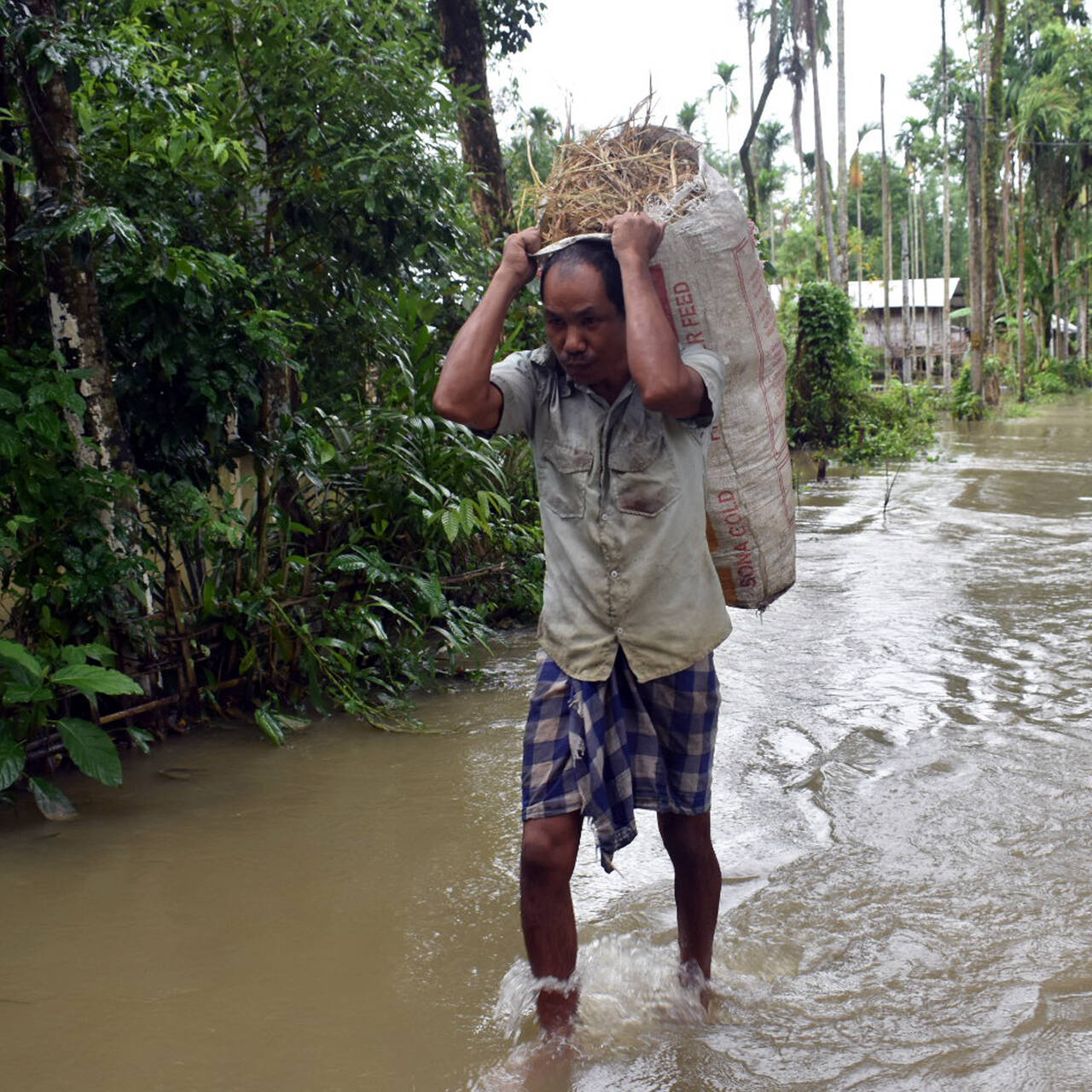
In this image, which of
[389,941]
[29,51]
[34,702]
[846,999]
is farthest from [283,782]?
[29,51]

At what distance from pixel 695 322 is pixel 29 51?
7.15ft

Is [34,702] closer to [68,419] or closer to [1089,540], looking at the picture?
[68,419]

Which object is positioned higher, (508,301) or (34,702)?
(508,301)

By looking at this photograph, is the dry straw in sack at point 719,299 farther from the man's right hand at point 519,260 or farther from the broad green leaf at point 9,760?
the broad green leaf at point 9,760

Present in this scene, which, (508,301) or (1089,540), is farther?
(1089,540)

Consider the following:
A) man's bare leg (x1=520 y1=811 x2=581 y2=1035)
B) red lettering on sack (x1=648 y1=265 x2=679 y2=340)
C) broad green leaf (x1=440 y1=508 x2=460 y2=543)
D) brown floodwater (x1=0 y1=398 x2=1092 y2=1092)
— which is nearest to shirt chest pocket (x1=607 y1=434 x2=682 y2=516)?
red lettering on sack (x1=648 y1=265 x2=679 y2=340)

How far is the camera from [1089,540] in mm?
8367

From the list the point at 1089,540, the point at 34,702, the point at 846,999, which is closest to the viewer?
the point at 846,999

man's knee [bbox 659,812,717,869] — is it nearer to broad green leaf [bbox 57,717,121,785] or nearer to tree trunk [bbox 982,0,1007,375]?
broad green leaf [bbox 57,717,121,785]

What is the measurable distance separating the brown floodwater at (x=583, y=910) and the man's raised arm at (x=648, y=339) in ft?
4.28

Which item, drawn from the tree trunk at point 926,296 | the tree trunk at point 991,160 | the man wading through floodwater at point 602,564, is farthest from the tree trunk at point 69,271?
the tree trunk at point 926,296

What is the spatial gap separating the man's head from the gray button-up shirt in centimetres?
9

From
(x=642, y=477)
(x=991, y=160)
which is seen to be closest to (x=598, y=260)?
(x=642, y=477)

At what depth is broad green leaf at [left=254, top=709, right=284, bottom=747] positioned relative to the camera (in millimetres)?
4242
